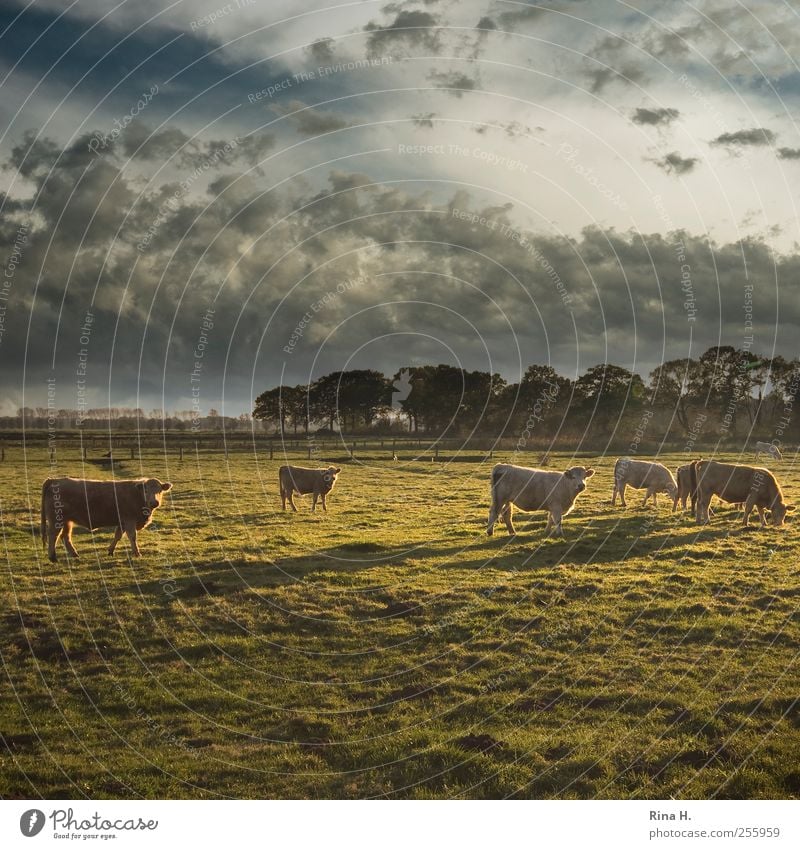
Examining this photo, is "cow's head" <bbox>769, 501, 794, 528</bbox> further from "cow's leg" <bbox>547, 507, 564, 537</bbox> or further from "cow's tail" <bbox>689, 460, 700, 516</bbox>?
"cow's leg" <bbox>547, 507, 564, 537</bbox>

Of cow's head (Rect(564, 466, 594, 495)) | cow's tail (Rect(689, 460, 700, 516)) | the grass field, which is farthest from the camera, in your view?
cow's tail (Rect(689, 460, 700, 516))

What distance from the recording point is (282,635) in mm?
12844

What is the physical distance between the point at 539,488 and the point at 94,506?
1418 centimetres

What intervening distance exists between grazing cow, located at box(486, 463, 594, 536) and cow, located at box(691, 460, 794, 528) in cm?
608

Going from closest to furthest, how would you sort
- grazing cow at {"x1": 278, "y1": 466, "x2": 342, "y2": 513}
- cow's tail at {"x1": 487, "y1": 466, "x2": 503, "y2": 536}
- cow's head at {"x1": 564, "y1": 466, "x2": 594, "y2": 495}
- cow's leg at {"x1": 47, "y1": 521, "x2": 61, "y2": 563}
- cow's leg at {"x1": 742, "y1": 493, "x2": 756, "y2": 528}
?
1. cow's leg at {"x1": 47, "y1": 521, "x2": 61, "y2": 563}
2. cow's head at {"x1": 564, "y1": 466, "x2": 594, "y2": 495}
3. cow's tail at {"x1": 487, "y1": 466, "x2": 503, "y2": 536}
4. cow's leg at {"x1": 742, "y1": 493, "x2": 756, "y2": 528}
5. grazing cow at {"x1": 278, "y1": 466, "x2": 342, "y2": 513}

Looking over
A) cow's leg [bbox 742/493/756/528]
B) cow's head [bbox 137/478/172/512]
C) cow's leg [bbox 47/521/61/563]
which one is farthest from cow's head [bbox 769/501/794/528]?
cow's leg [bbox 47/521/61/563]

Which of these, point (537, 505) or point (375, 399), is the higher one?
point (375, 399)

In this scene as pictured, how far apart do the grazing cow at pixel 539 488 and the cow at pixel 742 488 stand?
19.9ft

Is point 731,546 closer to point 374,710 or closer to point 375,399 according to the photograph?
point 374,710

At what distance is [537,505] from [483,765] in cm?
1464

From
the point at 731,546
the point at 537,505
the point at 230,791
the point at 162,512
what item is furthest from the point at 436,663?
the point at 162,512

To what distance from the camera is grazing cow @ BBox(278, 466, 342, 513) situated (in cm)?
3009

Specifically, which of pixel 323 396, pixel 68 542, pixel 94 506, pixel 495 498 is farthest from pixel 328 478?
pixel 323 396

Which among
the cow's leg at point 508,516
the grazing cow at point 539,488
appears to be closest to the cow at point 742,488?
the grazing cow at point 539,488
